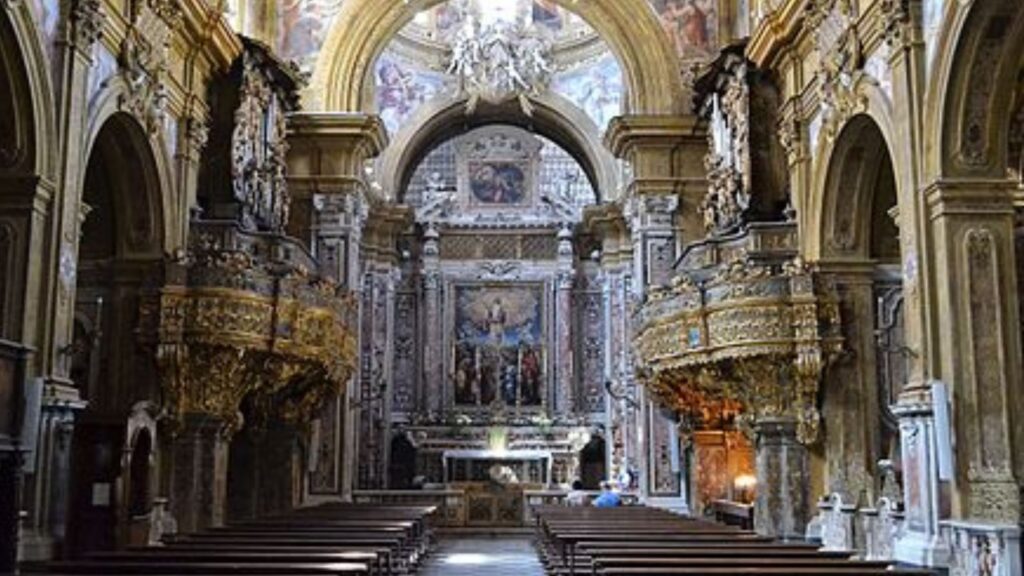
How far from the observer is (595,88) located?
27.4 meters

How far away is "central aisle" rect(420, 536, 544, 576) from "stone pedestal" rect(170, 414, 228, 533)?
8.84 ft

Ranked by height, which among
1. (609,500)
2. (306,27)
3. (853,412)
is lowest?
(609,500)

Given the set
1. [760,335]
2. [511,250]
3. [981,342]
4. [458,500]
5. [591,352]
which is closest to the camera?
[981,342]

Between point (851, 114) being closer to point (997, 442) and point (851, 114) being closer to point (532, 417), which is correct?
point (997, 442)

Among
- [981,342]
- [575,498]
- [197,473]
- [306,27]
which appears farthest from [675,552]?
[306,27]

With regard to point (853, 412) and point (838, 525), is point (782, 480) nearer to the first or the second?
point (853, 412)

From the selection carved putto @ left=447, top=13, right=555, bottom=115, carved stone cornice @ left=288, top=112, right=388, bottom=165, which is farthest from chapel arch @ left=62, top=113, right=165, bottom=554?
carved putto @ left=447, top=13, right=555, bottom=115

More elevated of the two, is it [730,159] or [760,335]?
[730,159]

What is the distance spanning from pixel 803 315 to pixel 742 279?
81cm

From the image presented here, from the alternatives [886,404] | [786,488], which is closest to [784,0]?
[886,404]

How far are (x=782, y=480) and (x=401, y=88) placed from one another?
53.4 ft

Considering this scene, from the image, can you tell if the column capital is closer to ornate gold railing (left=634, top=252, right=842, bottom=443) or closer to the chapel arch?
ornate gold railing (left=634, top=252, right=842, bottom=443)

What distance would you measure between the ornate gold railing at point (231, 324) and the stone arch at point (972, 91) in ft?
25.1

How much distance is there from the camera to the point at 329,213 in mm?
19938
